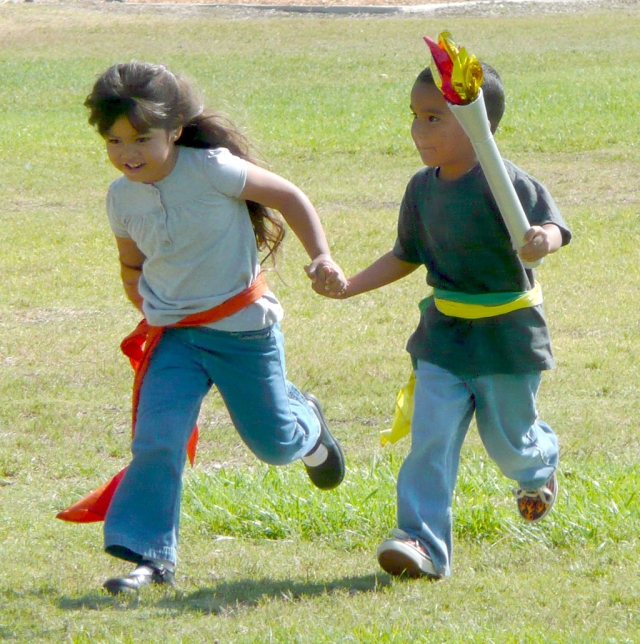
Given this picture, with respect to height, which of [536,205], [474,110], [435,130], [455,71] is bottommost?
[536,205]

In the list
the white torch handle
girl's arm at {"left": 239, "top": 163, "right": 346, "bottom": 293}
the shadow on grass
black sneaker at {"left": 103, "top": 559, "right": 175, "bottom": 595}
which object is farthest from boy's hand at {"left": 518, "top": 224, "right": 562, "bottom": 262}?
black sneaker at {"left": 103, "top": 559, "right": 175, "bottom": 595}

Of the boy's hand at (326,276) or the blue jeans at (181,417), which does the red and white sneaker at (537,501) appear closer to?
the blue jeans at (181,417)

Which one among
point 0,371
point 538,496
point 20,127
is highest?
point 538,496

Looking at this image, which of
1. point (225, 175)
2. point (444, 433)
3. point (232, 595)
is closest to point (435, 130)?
point (225, 175)

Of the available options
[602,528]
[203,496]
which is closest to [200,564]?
[203,496]

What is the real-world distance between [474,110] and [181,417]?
4.22ft

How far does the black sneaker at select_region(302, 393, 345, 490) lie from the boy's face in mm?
Result: 1079

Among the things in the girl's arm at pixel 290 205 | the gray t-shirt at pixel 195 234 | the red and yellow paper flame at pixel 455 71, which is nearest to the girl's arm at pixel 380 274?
the girl's arm at pixel 290 205

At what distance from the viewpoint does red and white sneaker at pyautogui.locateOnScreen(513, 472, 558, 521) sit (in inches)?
156

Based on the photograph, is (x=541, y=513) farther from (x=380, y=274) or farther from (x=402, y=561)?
(x=380, y=274)

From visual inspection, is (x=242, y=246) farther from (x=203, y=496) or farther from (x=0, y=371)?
(x=0, y=371)

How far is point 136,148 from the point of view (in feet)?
12.3

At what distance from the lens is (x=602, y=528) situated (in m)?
4.09

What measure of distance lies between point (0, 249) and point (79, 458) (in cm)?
460
